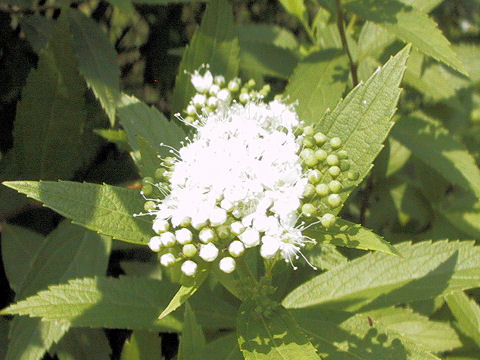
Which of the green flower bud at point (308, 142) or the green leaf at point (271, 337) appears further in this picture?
the green flower bud at point (308, 142)

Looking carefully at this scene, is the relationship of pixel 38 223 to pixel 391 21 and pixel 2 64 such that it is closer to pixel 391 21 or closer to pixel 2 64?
pixel 2 64

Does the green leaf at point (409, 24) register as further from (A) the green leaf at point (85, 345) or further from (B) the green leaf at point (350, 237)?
(A) the green leaf at point (85, 345)

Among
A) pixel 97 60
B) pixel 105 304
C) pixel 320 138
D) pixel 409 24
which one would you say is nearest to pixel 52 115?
pixel 97 60

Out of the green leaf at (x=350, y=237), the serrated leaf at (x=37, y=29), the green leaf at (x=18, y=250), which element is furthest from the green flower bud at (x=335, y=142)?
the serrated leaf at (x=37, y=29)

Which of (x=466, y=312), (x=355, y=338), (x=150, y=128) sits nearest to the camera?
(x=355, y=338)

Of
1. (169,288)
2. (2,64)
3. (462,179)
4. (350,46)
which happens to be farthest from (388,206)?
(2,64)

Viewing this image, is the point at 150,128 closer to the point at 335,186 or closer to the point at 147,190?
the point at 147,190

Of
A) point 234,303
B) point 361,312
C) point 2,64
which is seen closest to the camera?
point 361,312
